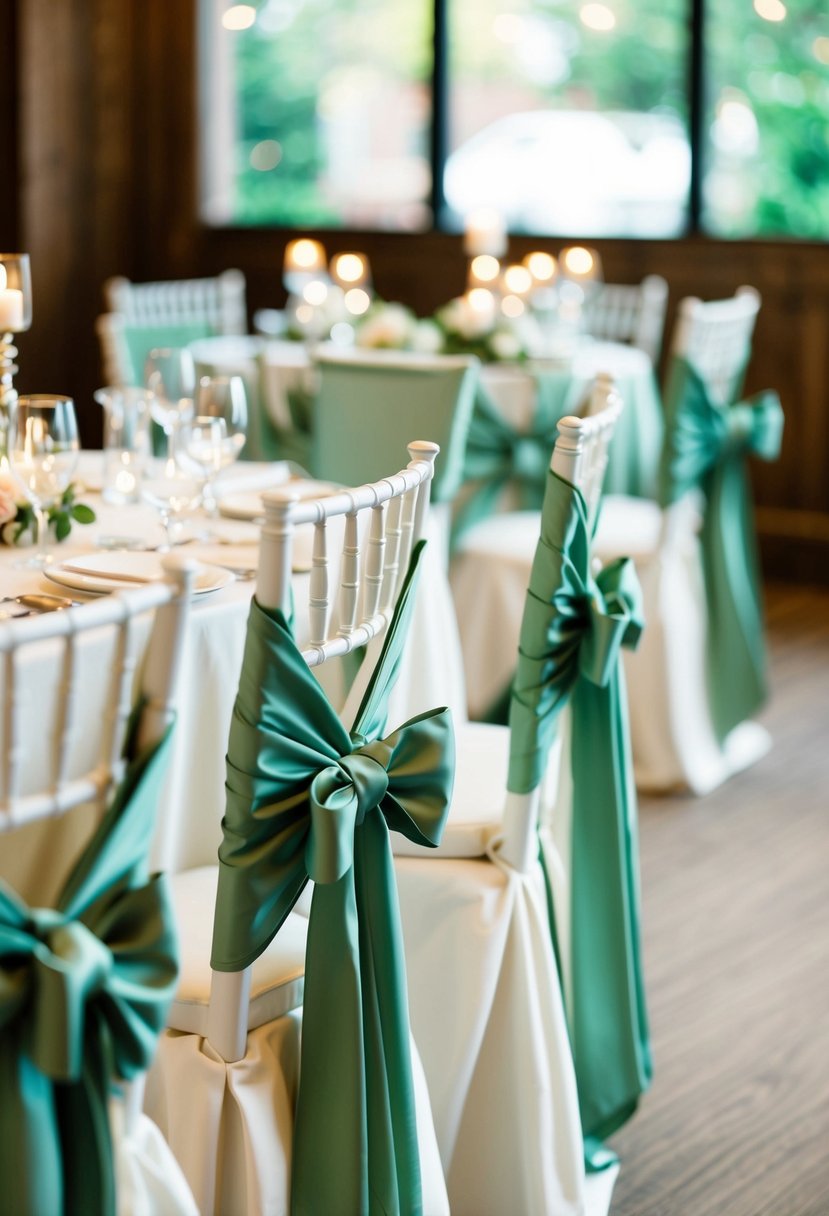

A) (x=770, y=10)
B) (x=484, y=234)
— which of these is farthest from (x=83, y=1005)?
(x=770, y=10)

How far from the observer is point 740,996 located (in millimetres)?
2773

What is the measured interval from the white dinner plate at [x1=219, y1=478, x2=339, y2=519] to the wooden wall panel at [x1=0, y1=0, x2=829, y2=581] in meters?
3.48

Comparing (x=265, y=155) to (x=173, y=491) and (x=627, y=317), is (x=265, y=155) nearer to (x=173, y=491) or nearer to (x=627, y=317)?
(x=627, y=317)

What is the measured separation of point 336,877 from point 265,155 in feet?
19.6

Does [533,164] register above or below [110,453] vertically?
above

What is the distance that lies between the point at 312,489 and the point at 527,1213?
1.18 meters

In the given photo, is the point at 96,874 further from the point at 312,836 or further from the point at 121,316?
the point at 121,316

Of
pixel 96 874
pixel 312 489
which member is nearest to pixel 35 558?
pixel 312 489

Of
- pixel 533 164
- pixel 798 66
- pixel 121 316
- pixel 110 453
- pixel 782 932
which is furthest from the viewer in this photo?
pixel 533 164

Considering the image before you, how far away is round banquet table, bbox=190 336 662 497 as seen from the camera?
3.86 meters

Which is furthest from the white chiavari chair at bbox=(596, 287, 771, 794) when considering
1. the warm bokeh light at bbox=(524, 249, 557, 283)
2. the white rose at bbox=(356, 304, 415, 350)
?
the warm bokeh light at bbox=(524, 249, 557, 283)

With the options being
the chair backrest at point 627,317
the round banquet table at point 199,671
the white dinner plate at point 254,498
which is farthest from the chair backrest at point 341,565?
the chair backrest at point 627,317

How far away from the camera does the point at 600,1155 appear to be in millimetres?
2207

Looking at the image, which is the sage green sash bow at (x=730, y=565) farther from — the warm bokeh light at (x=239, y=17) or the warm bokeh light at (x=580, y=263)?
the warm bokeh light at (x=239, y=17)
